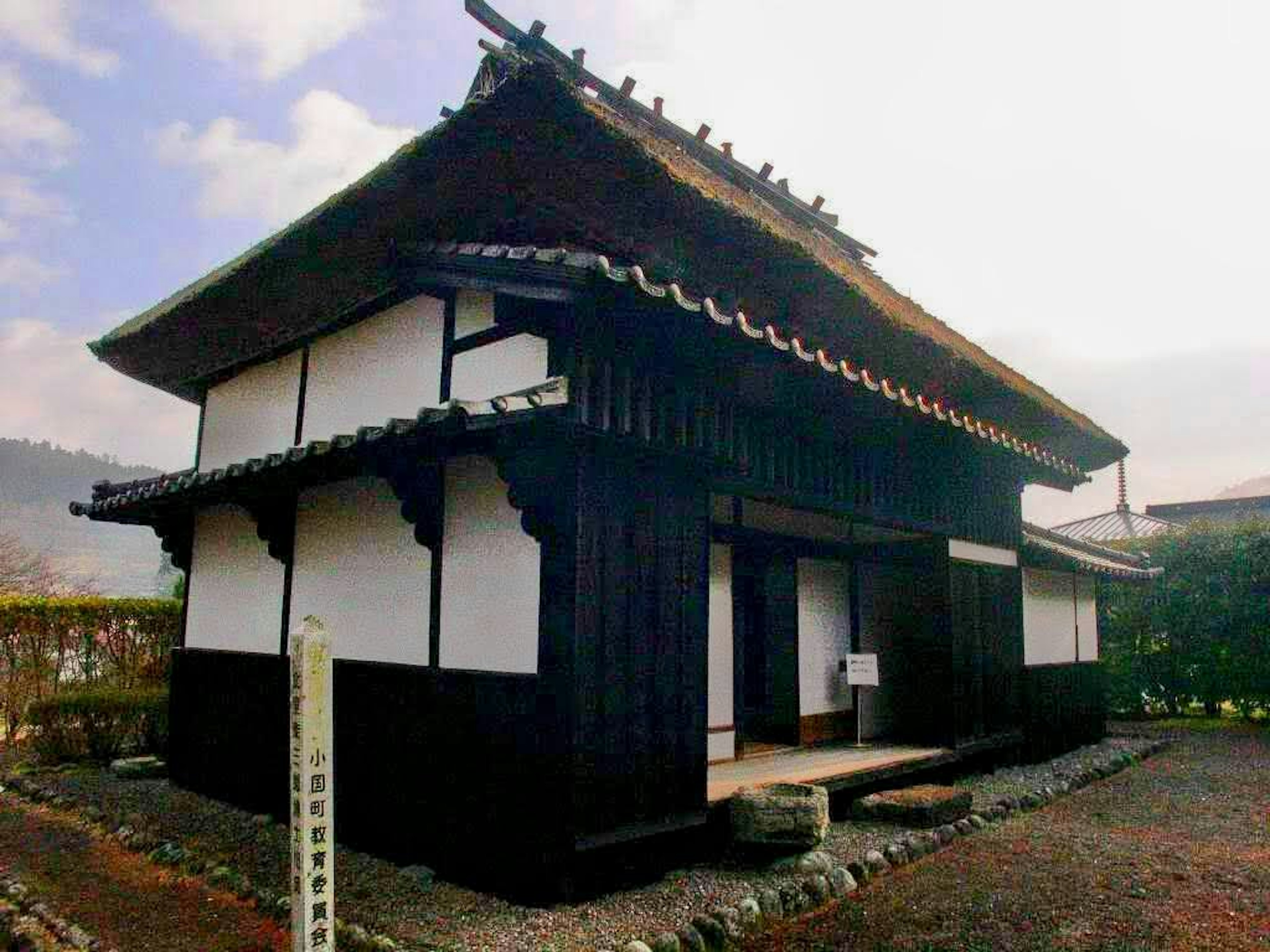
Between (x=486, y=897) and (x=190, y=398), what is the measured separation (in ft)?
22.2

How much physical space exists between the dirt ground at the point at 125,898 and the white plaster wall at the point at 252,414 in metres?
3.02

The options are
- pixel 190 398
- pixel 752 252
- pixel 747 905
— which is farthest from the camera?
pixel 190 398

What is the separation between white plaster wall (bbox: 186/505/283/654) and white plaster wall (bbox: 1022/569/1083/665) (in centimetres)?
795

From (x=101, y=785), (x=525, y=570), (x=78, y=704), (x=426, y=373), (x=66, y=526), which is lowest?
(x=101, y=785)

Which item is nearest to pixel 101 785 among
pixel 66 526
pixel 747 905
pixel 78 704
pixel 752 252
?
pixel 78 704

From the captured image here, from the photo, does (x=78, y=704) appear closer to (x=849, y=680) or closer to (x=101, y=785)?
(x=101, y=785)

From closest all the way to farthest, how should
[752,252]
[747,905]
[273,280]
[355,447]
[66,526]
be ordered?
[747,905]
[355,447]
[752,252]
[273,280]
[66,526]

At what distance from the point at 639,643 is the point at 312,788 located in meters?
2.22

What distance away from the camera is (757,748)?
8180 millimetres

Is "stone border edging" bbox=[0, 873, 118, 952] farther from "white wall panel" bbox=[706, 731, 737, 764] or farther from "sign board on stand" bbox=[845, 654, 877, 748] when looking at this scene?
"sign board on stand" bbox=[845, 654, 877, 748]

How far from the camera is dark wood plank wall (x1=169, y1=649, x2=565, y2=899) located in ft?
15.6

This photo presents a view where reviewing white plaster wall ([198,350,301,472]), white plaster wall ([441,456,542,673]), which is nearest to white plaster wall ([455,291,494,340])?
white plaster wall ([441,456,542,673])

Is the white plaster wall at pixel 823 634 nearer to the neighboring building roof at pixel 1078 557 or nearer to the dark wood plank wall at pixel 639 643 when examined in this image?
the neighboring building roof at pixel 1078 557

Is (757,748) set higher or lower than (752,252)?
lower
